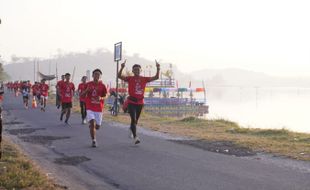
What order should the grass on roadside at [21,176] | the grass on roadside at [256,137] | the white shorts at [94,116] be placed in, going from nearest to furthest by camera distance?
the grass on roadside at [21,176]
the grass on roadside at [256,137]
the white shorts at [94,116]

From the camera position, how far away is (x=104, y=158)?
390 inches

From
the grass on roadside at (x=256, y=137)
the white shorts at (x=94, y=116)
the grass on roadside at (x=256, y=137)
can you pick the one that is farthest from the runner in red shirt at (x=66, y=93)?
the white shorts at (x=94, y=116)

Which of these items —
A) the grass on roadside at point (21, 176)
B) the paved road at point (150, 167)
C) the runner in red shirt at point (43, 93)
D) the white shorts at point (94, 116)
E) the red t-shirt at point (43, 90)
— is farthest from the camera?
the red t-shirt at point (43, 90)

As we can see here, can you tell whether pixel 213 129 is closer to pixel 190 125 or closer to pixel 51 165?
pixel 190 125

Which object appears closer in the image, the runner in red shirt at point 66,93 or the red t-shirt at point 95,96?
the red t-shirt at point 95,96

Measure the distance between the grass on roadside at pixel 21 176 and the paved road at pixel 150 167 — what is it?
16.4 inches

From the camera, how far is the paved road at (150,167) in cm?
750

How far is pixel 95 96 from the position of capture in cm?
1192

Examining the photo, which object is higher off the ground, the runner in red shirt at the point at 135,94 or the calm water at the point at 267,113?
the runner in red shirt at the point at 135,94

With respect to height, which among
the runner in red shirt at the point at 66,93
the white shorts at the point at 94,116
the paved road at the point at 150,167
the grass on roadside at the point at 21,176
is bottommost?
the paved road at the point at 150,167

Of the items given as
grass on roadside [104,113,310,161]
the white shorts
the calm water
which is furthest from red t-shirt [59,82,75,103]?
the calm water

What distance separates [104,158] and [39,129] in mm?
6879

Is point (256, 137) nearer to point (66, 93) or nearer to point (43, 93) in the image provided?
point (66, 93)

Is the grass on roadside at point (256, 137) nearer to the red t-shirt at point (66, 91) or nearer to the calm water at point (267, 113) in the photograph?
the red t-shirt at point (66, 91)
